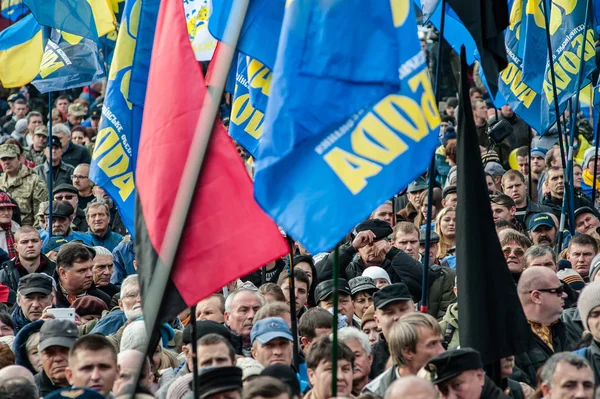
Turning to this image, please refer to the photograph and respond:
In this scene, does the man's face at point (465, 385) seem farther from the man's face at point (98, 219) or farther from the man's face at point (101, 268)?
the man's face at point (98, 219)

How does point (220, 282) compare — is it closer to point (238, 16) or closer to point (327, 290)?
point (238, 16)

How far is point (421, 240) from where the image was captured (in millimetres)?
13156

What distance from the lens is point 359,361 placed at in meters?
8.23

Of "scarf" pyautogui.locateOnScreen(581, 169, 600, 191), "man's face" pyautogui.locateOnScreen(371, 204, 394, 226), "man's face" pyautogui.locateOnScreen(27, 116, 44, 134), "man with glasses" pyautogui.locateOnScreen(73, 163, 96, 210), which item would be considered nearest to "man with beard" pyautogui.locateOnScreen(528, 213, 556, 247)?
"man's face" pyautogui.locateOnScreen(371, 204, 394, 226)

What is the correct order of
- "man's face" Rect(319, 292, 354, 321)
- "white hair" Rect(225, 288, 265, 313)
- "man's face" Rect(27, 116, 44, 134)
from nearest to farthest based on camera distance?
1. "white hair" Rect(225, 288, 265, 313)
2. "man's face" Rect(319, 292, 354, 321)
3. "man's face" Rect(27, 116, 44, 134)

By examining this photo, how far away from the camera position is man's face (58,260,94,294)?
37.4 ft

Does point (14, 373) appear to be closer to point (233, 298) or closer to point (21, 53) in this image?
point (233, 298)

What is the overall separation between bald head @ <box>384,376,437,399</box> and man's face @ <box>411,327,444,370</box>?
1.14m

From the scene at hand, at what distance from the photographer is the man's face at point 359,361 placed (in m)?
8.20

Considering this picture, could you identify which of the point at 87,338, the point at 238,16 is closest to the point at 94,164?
the point at 87,338

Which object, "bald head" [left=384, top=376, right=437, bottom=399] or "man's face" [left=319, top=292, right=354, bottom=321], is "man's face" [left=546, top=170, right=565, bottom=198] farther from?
"bald head" [left=384, top=376, right=437, bottom=399]

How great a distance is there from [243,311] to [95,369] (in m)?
2.24

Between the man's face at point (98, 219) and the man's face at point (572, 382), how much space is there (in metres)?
7.56

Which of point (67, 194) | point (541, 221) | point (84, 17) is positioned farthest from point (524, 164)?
point (84, 17)
